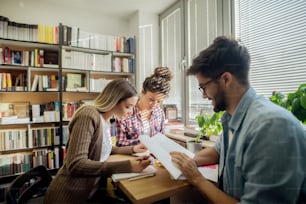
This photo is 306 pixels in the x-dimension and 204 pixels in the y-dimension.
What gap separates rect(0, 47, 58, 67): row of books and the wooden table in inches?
94.4

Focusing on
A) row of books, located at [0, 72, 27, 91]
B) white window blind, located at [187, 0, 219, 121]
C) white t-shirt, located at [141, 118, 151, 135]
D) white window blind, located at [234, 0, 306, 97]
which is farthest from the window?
row of books, located at [0, 72, 27, 91]

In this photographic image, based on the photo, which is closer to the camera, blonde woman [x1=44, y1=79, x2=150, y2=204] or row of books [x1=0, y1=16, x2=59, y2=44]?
blonde woman [x1=44, y1=79, x2=150, y2=204]

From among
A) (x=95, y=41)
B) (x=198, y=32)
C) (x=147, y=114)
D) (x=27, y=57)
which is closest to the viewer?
(x=147, y=114)

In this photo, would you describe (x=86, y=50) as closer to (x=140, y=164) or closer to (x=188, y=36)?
(x=188, y=36)

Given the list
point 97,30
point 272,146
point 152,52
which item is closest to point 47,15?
point 97,30

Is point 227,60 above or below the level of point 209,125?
above

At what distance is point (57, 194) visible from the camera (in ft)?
3.39

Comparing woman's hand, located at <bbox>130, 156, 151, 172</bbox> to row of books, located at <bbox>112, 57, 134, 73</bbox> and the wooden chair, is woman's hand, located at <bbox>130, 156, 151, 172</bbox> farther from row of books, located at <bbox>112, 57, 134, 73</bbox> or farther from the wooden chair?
row of books, located at <bbox>112, 57, 134, 73</bbox>

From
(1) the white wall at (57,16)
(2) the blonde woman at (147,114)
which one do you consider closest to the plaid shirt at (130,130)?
(2) the blonde woman at (147,114)

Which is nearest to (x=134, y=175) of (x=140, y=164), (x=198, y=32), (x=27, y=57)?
(x=140, y=164)

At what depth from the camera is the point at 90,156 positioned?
111 cm

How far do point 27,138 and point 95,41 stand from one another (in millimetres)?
1634

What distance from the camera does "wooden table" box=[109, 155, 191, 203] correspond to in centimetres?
72

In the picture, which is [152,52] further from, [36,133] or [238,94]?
[238,94]
